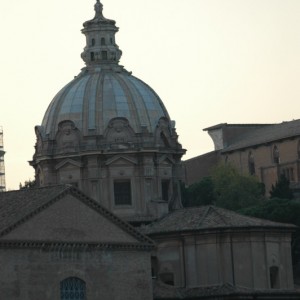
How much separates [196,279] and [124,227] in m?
7.87

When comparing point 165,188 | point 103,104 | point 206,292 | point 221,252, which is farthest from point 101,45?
point 206,292

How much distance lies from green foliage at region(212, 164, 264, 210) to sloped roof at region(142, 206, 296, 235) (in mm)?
27140

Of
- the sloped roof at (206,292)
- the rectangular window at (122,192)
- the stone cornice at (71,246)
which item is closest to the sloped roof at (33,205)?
the stone cornice at (71,246)

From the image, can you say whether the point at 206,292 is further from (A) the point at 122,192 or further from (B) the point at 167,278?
(A) the point at 122,192

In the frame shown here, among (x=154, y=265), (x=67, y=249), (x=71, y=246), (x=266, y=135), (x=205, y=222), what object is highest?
(x=266, y=135)

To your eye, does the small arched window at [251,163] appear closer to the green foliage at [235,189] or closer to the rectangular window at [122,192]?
the green foliage at [235,189]

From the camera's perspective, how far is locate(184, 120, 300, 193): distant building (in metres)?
173

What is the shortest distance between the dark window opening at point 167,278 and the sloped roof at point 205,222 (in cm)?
231

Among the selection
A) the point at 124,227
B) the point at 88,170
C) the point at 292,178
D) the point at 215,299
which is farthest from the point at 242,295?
the point at 292,178

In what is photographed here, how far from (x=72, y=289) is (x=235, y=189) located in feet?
157

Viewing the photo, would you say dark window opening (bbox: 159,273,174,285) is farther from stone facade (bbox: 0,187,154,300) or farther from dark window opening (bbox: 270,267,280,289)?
stone facade (bbox: 0,187,154,300)

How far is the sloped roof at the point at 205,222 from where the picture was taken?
374 feet

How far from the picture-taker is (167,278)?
11531 cm

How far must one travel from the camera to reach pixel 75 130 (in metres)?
129
